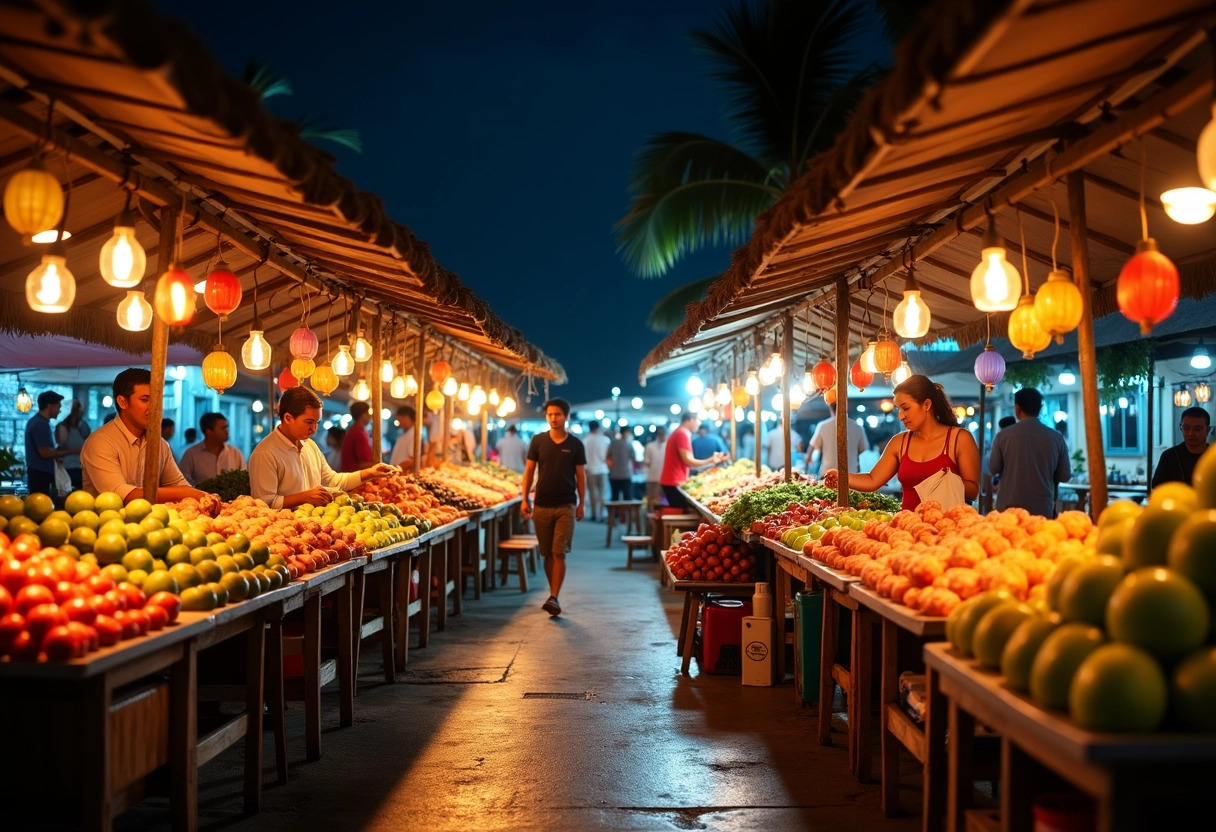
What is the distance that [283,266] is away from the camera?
8133 mm

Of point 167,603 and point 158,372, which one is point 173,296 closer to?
point 158,372

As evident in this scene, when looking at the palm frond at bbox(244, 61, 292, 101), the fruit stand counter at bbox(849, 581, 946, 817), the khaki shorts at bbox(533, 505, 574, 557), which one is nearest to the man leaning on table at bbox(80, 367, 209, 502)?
the fruit stand counter at bbox(849, 581, 946, 817)

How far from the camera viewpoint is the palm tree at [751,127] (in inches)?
603

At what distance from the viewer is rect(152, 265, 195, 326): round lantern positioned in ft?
18.7

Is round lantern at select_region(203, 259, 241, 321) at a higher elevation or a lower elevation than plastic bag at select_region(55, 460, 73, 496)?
higher

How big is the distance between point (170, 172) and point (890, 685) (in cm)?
478

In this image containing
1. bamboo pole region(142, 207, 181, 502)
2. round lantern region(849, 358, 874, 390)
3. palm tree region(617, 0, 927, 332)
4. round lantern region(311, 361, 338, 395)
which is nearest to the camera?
bamboo pole region(142, 207, 181, 502)

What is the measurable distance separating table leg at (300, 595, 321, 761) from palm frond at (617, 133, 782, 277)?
1112 centimetres

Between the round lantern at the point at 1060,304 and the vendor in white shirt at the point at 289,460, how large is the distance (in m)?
5.37

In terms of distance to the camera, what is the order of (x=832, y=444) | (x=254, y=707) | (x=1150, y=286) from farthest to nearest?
(x=832, y=444) → (x=254, y=707) → (x=1150, y=286)

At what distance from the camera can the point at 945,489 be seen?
709cm

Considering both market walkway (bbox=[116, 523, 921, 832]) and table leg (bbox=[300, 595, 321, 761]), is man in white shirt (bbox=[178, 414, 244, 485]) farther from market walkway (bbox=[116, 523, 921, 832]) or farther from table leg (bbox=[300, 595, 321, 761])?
table leg (bbox=[300, 595, 321, 761])

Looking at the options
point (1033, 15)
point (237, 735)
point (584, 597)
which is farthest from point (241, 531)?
point (584, 597)

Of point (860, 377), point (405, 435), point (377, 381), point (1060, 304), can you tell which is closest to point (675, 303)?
point (405, 435)
